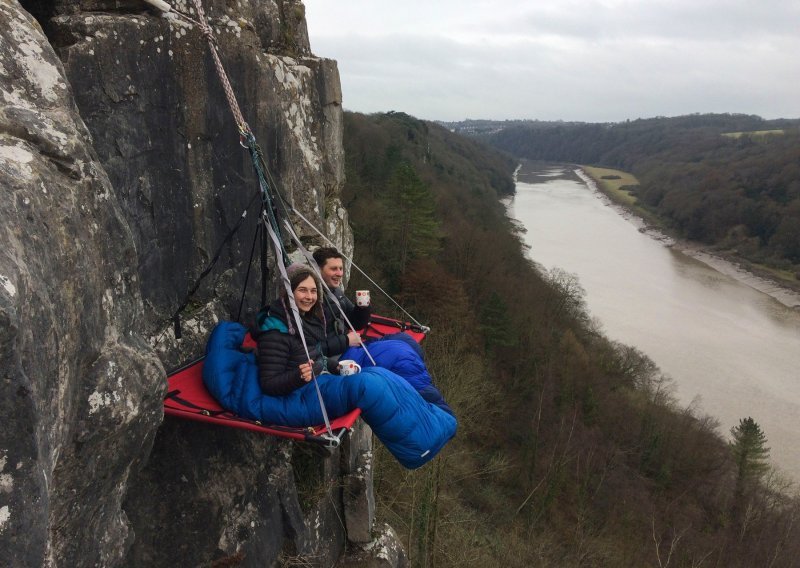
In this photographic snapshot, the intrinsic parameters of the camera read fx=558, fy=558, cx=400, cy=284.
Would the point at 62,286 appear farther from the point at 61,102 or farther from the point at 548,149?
the point at 548,149

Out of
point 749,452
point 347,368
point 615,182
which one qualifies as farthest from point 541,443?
point 615,182

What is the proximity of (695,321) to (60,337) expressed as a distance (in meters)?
34.8

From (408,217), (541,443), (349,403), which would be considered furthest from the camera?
(408,217)

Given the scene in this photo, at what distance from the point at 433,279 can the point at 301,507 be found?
15798 mm

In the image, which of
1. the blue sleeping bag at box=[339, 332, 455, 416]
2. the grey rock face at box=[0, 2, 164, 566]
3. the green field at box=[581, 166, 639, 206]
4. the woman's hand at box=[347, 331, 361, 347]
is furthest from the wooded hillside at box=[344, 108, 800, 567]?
the green field at box=[581, 166, 639, 206]

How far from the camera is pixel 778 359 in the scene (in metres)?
28.0

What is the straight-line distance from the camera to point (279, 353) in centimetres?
367

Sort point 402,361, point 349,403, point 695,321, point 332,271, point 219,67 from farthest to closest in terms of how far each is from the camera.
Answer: point 695,321 < point 332,271 < point 402,361 < point 219,67 < point 349,403

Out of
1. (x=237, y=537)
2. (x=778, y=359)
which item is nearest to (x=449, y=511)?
(x=237, y=537)

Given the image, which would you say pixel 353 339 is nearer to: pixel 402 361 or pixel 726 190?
pixel 402 361

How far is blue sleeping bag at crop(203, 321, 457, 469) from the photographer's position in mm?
3637

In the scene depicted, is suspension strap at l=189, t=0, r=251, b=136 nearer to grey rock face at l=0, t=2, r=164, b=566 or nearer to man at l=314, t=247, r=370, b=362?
man at l=314, t=247, r=370, b=362

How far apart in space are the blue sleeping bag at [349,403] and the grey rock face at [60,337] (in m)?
0.64

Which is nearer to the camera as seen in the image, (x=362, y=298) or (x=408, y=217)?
(x=362, y=298)
